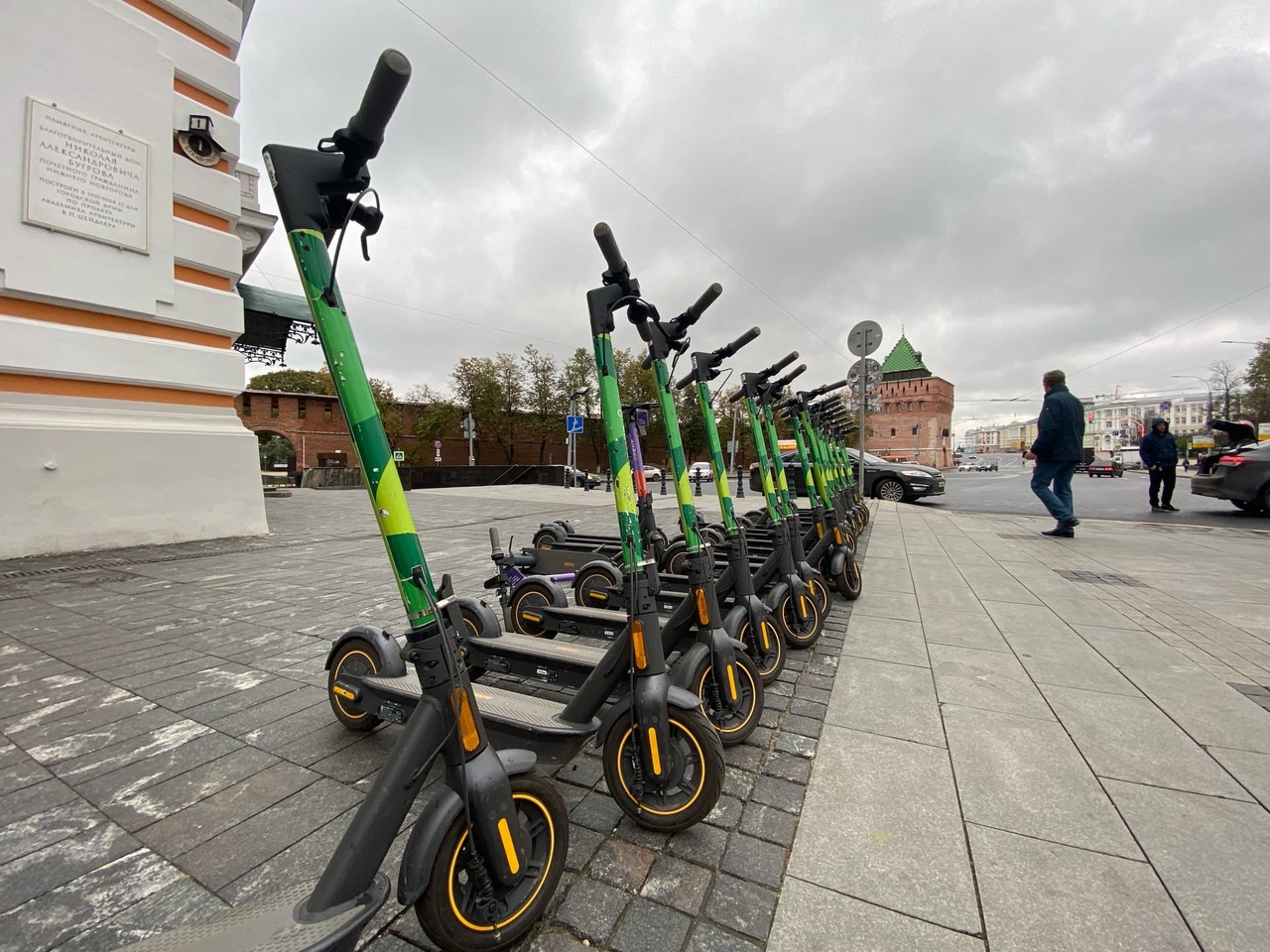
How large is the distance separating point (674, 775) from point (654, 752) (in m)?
0.11

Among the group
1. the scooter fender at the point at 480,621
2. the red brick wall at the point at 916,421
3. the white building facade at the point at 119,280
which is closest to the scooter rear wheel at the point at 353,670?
the scooter fender at the point at 480,621

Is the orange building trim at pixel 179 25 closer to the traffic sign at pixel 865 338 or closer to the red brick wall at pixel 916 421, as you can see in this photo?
the traffic sign at pixel 865 338

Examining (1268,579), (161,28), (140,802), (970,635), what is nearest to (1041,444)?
(1268,579)

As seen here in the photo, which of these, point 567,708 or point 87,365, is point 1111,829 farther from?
point 87,365

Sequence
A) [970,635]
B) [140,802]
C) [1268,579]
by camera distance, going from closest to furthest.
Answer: [140,802], [970,635], [1268,579]

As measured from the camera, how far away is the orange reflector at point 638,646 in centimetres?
175

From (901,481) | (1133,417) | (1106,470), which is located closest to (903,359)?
(1106,470)

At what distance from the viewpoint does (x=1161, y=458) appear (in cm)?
1082

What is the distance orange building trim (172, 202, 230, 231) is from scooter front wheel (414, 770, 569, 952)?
29.8ft

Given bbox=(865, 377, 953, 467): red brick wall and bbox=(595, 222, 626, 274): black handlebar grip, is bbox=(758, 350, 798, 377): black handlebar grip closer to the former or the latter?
bbox=(595, 222, 626, 274): black handlebar grip

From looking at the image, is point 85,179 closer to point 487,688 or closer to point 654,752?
point 487,688

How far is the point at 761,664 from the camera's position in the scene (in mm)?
2812

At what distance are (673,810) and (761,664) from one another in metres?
1.22

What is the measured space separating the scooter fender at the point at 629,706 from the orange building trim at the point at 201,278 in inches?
337
